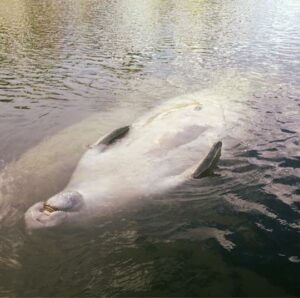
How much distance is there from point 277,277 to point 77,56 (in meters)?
18.2

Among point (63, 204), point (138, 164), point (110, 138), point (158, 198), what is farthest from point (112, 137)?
point (63, 204)

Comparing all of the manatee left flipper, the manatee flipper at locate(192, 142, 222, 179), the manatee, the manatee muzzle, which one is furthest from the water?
the manatee left flipper

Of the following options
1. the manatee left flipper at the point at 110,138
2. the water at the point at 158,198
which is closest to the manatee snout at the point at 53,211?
the water at the point at 158,198

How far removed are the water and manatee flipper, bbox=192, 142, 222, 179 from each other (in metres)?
0.19

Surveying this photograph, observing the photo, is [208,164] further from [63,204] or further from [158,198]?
[63,204]

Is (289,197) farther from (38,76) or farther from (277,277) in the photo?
(38,76)

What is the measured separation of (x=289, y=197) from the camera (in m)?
8.38

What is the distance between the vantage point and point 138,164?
904 centimetres

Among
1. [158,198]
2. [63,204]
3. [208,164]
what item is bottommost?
[158,198]

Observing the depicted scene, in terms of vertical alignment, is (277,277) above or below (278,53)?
below

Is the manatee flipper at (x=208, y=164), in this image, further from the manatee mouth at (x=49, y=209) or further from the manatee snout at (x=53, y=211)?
the manatee mouth at (x=49, y=209)

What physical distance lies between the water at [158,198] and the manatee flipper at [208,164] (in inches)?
7.6

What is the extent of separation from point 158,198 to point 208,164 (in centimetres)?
143

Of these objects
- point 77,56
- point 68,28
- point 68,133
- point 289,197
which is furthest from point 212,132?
point 68,28
